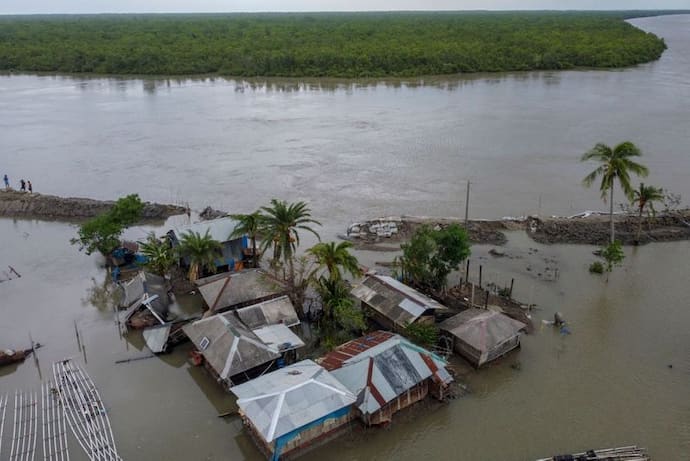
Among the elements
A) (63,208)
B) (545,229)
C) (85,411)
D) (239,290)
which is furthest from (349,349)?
(63,208)

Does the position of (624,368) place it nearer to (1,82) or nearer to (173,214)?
(173,214)

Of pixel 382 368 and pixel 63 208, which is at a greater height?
pixel 63 208

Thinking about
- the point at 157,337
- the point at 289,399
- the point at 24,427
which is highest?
the point at 289,399

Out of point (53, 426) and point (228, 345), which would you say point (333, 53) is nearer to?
point (228, 345)

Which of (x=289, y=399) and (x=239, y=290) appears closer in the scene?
(x=289, y=399)

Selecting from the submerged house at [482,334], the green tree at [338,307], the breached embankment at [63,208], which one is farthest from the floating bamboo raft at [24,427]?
the breached embankment at [63,208]

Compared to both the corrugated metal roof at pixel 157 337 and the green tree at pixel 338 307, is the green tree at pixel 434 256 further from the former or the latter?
the corrugated metal roof at pixel 157 337
